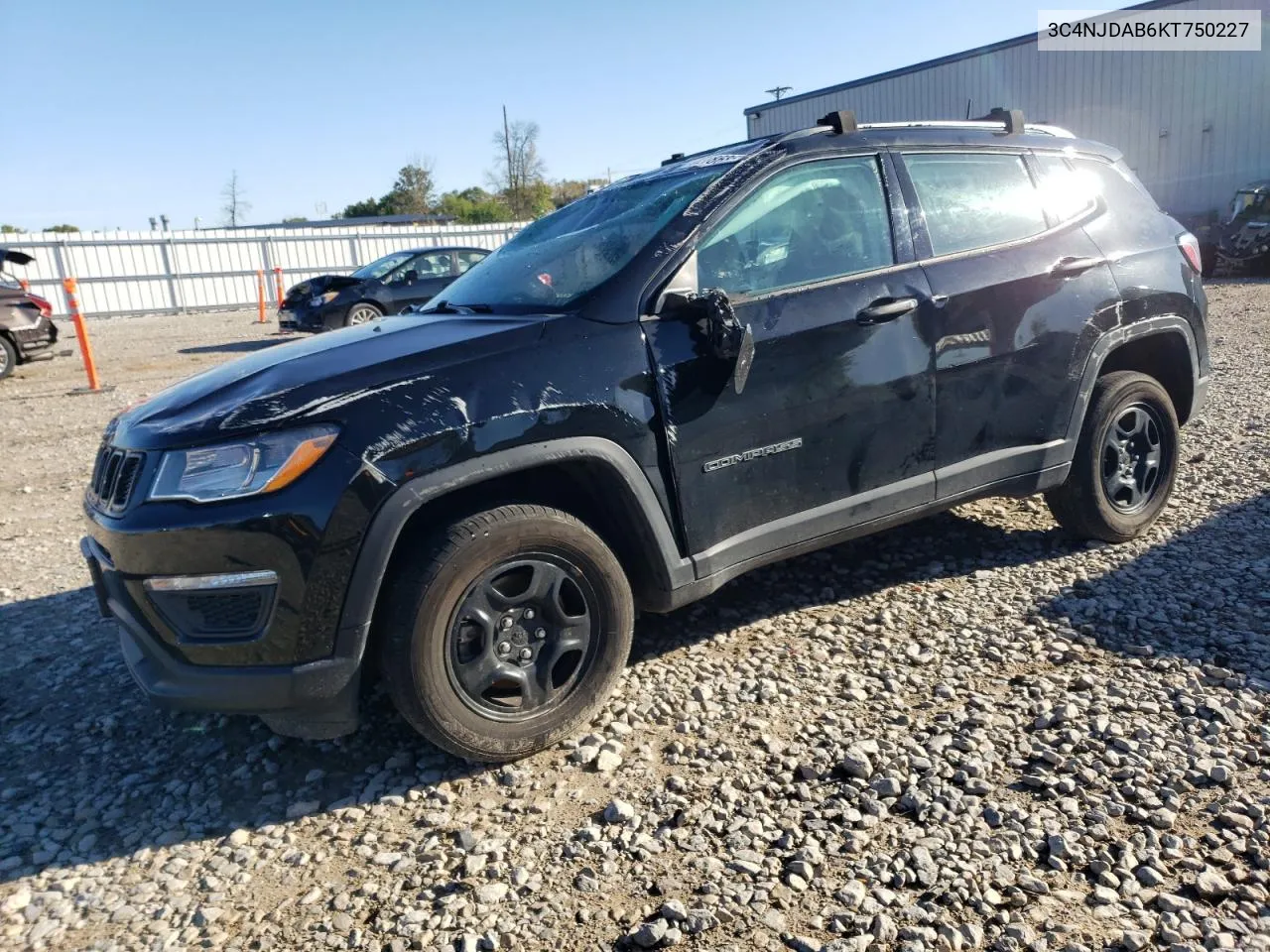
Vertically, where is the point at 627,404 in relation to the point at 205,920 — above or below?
above

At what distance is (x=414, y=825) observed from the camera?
2.62 meters

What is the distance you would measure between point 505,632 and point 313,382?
0.96 metres

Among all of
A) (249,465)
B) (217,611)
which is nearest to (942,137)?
(249,465)

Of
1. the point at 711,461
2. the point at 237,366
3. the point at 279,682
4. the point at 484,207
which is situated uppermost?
the point at 484,207

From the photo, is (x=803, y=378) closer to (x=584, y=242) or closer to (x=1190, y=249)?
(x=584, y=242)

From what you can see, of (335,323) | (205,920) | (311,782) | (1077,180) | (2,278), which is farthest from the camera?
(335,323)

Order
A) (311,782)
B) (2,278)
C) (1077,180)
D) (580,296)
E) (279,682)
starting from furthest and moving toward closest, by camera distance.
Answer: (2,278) → (1077,180) → (580,296) → (311,782) → (279,682)

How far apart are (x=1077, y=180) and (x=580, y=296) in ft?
8.62

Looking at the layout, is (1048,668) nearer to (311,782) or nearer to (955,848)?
(955,848)

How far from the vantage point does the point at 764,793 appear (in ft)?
8.63

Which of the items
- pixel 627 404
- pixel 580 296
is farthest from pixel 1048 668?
pixel 580 296

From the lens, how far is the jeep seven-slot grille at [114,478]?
2.66 m

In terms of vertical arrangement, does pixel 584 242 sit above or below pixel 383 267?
below

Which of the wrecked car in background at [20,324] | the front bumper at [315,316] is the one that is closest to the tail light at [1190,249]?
the front bumper at [315,316]
